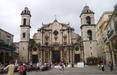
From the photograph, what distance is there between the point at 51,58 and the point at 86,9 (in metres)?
17.8

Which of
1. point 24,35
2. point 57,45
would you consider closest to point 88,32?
point 57,45

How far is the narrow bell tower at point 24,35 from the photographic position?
3607cm

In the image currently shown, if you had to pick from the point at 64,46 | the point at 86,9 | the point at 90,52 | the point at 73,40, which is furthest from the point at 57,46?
the point at 86,9

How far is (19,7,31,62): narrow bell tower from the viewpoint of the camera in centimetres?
3607

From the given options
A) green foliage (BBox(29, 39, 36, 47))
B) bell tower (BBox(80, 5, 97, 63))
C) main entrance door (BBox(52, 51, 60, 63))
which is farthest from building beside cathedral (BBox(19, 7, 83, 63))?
bell tower (BBox(80, 5, 97, 63))

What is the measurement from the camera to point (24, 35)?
1486 inches

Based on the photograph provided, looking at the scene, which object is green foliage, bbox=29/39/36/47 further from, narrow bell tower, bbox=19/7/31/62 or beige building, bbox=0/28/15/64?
beige building, bbox=0/28/15/64

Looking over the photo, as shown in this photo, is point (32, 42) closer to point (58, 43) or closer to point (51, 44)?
point (51, 44)

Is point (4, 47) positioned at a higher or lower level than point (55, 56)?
higher

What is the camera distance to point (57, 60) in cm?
3756

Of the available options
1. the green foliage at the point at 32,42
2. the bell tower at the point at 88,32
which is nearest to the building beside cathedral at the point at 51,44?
the green foliage at the point at 32,42

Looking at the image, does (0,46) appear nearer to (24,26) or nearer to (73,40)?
(24,26)

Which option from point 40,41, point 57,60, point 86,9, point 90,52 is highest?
point 86,9

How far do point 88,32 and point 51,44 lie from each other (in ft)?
37.4
